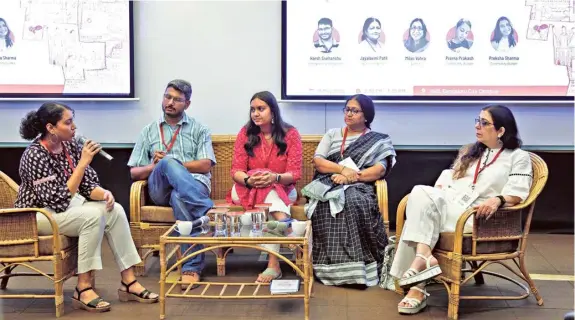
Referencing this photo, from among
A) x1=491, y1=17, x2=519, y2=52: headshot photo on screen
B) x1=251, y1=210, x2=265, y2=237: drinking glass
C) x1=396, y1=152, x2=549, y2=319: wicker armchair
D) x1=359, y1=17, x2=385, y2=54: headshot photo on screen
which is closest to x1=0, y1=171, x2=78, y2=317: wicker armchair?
x1=251, y1=210, x2=265, y2=237: drinking glass

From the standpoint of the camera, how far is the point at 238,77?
5895 millimetres

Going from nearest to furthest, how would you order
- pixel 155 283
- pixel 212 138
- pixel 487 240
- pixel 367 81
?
pixel 487 240 < pixel 155 283 < pixel 212 138 < pixel 367 81

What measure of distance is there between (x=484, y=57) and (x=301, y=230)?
2553 millimetres

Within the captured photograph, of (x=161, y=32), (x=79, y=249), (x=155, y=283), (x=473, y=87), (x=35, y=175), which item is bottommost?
(x=155, y=283)

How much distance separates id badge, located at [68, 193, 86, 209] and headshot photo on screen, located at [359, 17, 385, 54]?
2.58m

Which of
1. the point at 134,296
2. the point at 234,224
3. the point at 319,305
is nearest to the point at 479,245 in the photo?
the point at 319,305

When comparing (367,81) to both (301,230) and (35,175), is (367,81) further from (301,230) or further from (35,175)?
(35,175)

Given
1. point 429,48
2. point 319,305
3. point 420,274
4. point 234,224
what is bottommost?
point 319,305

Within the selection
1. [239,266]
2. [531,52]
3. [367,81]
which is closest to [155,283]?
[239,266]

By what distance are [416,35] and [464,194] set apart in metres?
1.87

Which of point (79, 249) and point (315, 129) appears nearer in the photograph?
point (79, 249)

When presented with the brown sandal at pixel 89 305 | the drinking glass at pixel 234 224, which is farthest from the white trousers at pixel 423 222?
the brown sandal at pixel 89 305

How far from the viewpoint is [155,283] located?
4637 mm

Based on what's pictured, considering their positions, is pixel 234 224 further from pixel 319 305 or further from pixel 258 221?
pixel 319 305
